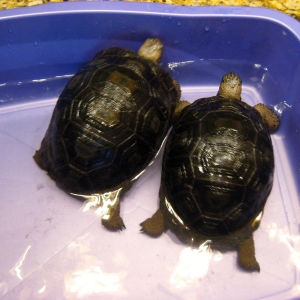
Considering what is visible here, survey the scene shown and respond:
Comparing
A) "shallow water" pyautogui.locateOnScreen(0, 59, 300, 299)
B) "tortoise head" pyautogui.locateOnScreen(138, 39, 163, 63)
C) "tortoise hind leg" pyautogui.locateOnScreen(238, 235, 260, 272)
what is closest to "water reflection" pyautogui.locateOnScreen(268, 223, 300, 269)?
"shallow water" pyautogui.locateOnScreen(0, 59, 300, 299)

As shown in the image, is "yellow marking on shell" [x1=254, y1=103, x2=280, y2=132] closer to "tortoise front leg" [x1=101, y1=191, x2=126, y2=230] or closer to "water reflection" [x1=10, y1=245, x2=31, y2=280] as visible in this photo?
"tortoise front leg" [x1=101, y1=191, x2=126, y2=230]

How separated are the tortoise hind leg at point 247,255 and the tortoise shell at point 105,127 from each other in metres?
0.80

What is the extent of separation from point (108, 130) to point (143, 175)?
1.82ft

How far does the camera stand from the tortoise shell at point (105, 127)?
1955 mm

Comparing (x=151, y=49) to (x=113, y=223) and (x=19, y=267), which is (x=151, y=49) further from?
(x=19, y=267)

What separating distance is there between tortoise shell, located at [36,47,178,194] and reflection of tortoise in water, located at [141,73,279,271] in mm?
202

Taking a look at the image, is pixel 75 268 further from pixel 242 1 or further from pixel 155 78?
pixel 242 1

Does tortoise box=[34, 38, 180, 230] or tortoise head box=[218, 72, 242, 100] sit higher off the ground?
tortoise head box=[218, 72, 242, 100]

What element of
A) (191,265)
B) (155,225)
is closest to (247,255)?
(191,265)

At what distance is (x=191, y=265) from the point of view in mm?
2184

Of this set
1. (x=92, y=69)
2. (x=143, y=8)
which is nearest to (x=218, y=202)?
(x=92, y=69)

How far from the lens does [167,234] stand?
2232 mm

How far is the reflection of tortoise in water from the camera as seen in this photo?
183cm

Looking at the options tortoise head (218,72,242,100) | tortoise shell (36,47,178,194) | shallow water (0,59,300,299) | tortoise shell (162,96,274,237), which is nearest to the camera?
tortoise shell (162,96,274,237)
